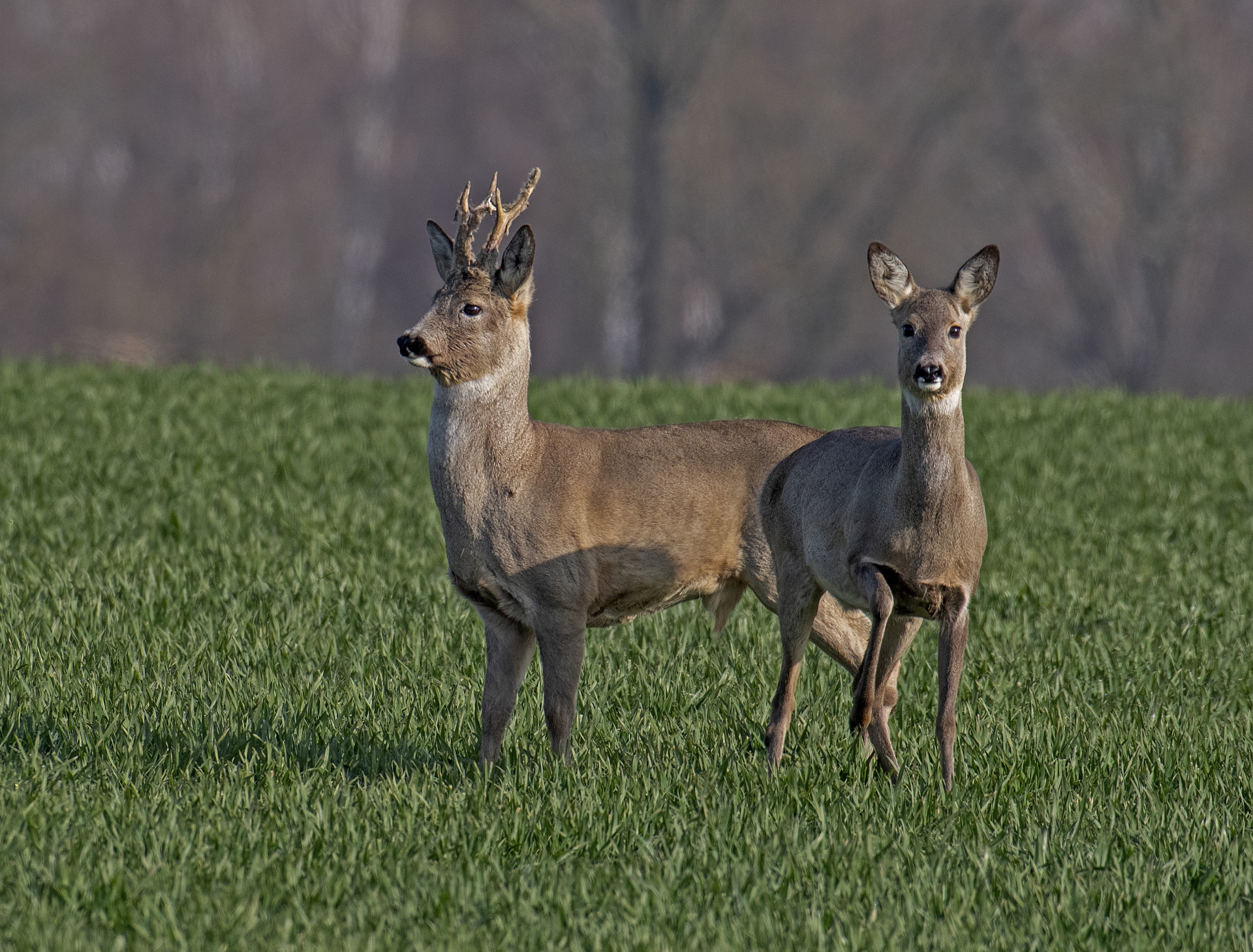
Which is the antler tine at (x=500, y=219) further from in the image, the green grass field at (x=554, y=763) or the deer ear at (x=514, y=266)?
the green grass field at (x=554, y=763)

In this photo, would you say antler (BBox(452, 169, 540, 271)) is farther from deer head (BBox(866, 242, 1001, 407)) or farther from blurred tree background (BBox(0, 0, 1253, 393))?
blurred tree background (BBox(0, 0, 1253, 393))

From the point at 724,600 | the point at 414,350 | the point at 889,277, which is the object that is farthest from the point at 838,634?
the point at 414,350

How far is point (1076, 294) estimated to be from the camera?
37.5m

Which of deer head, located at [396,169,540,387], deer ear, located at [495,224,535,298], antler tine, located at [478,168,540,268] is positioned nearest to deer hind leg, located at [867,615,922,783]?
deer head, located at [396,169,540,387]

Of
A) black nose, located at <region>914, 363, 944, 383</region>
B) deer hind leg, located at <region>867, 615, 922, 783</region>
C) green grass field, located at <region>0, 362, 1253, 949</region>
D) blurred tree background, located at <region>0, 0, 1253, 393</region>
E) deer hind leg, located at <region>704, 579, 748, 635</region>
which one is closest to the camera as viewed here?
green grass field, located at <region>0, 362, 1253, 949</region>

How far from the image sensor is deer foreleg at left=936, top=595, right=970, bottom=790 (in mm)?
5719

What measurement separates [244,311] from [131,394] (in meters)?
26.9

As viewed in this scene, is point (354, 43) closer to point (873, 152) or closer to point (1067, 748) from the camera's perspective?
point (873, 152)

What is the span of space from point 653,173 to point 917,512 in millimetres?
30430

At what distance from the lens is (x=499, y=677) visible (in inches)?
253

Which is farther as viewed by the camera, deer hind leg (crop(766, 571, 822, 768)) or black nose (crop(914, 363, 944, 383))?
deer hind leg (crop(766, 571, 822, 768))

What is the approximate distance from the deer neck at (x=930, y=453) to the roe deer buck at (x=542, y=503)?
1104 millimetres

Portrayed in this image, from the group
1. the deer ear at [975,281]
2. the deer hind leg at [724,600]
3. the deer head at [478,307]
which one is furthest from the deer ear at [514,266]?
the deer ear at [975,281]

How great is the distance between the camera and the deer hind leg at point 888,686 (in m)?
6.16
